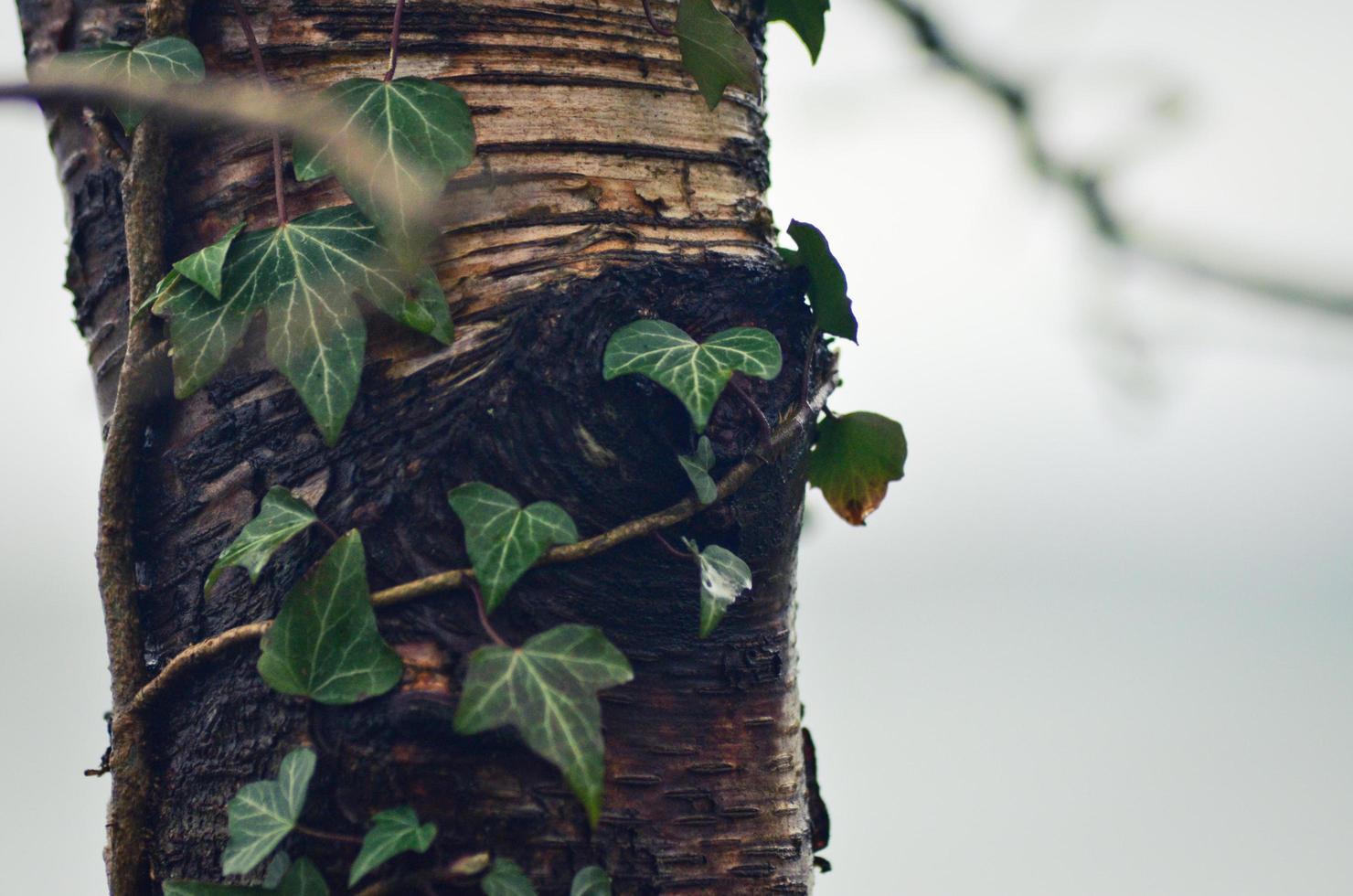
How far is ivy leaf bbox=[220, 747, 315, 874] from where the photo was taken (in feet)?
1.91

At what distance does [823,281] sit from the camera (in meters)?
0.76

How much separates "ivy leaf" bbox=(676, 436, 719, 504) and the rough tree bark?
17 mm

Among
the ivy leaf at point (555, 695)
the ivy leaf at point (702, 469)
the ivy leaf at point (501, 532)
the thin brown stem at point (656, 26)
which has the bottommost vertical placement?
the ivy leaf at point (555, 695)

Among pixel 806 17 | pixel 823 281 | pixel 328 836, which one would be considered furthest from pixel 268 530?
pixel 806 17

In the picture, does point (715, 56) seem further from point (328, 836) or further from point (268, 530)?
point (328, 836)

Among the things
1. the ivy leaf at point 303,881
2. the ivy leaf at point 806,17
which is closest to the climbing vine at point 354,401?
the ivy leaf at point 303,881

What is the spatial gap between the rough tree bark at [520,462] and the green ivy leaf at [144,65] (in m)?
0.02

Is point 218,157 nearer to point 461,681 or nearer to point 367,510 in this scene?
point 367,510

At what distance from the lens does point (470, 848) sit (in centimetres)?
59

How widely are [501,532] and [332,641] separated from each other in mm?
125

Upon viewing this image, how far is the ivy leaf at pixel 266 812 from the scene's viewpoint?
58 centimetres

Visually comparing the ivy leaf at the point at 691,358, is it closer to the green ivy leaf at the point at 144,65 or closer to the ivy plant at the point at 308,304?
the ivy plant at the point at 308,304

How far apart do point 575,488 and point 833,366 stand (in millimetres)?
283

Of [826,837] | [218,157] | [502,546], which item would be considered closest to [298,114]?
[218,157]
